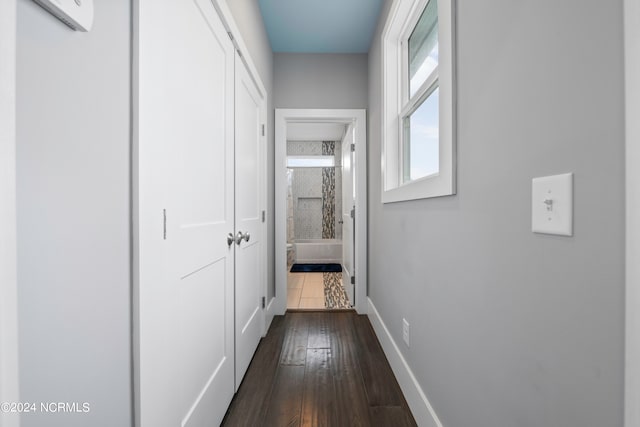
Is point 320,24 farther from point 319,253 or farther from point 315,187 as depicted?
point 315,187

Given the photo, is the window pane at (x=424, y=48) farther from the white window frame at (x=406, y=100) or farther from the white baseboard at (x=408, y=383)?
the white baseboard at (x=408, y=383)

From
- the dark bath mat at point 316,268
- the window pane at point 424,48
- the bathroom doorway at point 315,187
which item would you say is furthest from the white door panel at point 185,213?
the bathroom doorway at point 315,187

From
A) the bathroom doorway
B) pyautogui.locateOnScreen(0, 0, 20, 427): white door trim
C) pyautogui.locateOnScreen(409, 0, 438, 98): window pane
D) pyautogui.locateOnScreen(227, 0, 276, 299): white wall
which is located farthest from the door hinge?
the bathroom doorway

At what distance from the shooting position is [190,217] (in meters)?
1.08

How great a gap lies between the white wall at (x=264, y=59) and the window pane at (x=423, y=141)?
1.11 m

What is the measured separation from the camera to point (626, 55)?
443 millimetres

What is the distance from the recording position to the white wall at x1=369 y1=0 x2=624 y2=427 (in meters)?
0.49

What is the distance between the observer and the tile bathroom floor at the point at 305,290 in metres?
3.02

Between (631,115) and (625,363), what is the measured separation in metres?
0.38

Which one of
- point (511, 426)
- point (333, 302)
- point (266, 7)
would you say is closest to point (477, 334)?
point (511, 426)

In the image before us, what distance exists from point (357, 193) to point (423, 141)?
123cm

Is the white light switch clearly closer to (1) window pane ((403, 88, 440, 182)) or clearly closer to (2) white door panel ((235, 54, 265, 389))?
(1) window pane ((403, 88, 440, 182))

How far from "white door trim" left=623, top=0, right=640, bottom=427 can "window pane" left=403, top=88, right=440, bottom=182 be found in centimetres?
79

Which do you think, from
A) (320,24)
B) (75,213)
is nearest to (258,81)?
(320,24)
